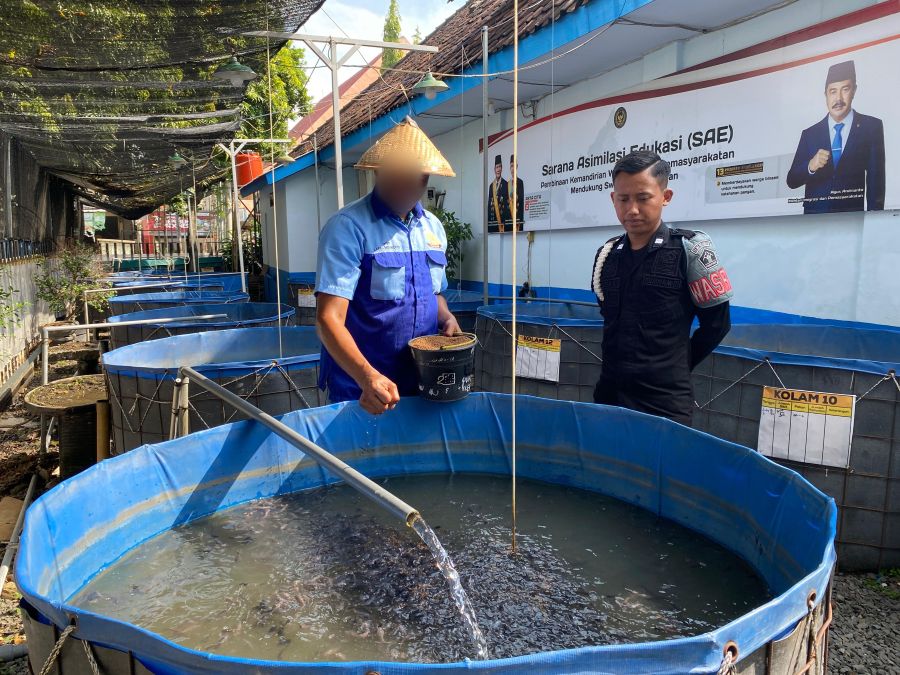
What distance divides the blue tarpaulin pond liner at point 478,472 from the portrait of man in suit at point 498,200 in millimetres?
5849

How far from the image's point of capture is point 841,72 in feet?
14.5

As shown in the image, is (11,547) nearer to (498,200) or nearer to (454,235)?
(498,200)

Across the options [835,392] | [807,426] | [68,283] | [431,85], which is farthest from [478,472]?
[68,283]

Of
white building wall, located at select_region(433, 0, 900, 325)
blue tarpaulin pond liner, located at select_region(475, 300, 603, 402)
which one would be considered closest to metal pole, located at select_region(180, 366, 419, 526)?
blue tarpaulin pond liner, located at select_region(475, 300, 603, 402)

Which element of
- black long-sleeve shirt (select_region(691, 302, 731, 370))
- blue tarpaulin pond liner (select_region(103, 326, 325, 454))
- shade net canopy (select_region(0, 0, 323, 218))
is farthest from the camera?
shade net canopy (select_region(0, 0, 323, 218))

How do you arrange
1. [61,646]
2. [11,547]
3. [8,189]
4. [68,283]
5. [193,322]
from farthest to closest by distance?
[68,283] → [8,189] → [193,322] → [11,547] → [61,646]

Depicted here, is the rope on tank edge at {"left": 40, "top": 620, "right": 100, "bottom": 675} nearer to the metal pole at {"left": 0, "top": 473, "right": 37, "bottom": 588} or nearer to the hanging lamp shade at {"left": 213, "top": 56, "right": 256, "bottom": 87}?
the metal pole at {"left": 0, "top": 473, "right": 37, "bottom": 588}

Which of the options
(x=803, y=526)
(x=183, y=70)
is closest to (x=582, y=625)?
(x=803, y=526)

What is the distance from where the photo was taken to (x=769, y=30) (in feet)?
16.2

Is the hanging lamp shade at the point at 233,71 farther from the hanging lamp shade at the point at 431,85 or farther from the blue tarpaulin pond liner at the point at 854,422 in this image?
the blue tarpaulin pond liner at the point at 854,422

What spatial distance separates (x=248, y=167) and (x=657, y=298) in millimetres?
17196

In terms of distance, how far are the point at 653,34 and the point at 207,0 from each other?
148 inches

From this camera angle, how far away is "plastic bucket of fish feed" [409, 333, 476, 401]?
9.04 ft

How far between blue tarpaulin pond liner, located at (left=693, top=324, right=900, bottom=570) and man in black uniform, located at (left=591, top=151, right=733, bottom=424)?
0.83 meters
